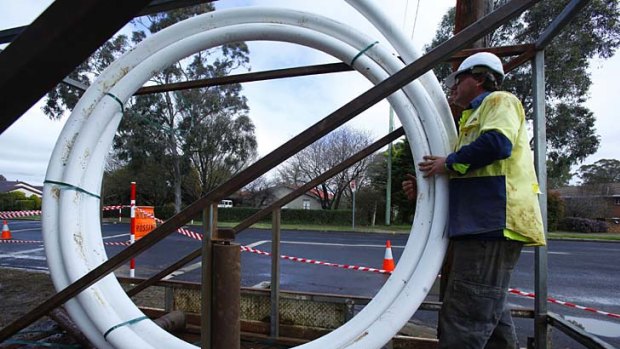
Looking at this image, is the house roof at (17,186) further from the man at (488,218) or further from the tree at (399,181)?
the man at (488,218)

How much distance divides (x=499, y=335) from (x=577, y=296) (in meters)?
4.89

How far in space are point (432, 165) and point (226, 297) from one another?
1.05 meters

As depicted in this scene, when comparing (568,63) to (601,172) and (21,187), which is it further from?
(21,187)

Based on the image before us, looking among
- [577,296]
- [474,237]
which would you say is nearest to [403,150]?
[577,296]

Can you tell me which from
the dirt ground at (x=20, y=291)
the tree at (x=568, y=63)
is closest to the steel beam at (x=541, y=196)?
the dirt ground at (x=20, y=291)

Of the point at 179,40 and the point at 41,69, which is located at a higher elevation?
the point at 179,40

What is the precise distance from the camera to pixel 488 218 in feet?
5.12

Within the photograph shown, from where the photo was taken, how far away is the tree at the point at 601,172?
3475 cm

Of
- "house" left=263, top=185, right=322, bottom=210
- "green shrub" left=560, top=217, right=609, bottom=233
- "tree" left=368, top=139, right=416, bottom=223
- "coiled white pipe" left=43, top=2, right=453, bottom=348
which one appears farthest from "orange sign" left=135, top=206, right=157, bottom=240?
"house" left=263, top=185, right=322, bottom=210

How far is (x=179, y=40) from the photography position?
2.37 meters

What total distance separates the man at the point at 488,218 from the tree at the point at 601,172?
39.3 metres

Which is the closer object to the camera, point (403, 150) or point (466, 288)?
point (466, 288)

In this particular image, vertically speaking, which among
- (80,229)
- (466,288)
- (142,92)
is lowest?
(466,288)

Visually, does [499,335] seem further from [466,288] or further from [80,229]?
[80,229]
